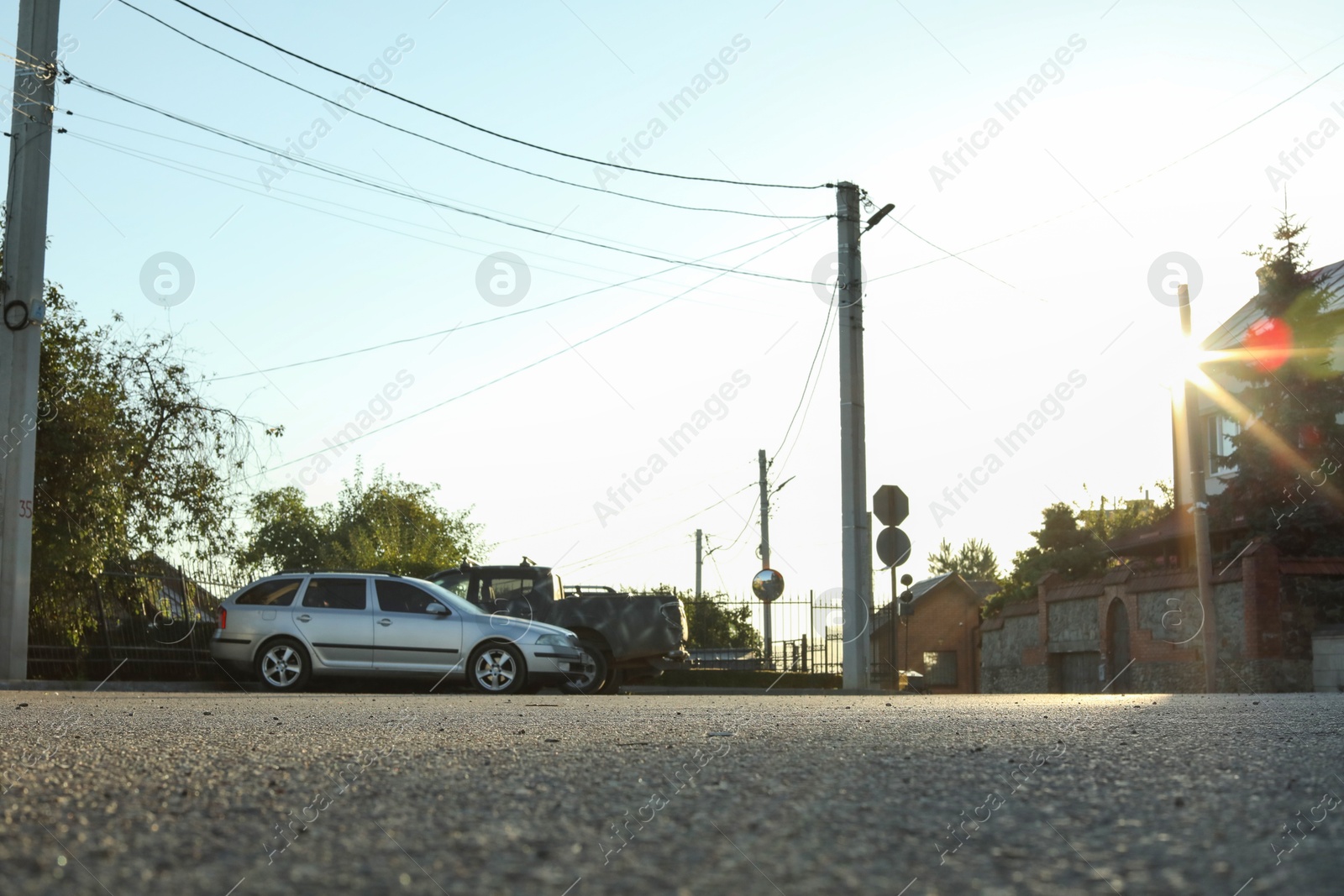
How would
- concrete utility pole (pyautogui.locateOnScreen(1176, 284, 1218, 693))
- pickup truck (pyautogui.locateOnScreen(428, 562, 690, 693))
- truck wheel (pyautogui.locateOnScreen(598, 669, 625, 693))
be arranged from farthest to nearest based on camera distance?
concrete utility pole (pyautogui.locateOnScreen(1176, 284, 1218, 693))
truck wheel (pyautogui.locateOnScreen(598, 669, 625, 693))
pickup truck (pyautogui.locateOnScreen(428, 562, 690, 693))

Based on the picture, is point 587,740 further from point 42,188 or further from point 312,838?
point 42,188

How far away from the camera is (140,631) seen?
1738 cm

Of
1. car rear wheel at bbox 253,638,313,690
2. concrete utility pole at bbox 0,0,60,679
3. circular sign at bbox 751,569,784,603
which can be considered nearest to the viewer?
concrete utility pole at bbox 0,0,60,679

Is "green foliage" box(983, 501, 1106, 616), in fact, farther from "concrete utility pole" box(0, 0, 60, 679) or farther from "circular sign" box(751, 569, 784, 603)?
"concrete utility pole" box(0, 0, 60, 679)

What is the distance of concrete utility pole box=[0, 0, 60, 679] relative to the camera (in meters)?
13.7

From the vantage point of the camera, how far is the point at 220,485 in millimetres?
20000

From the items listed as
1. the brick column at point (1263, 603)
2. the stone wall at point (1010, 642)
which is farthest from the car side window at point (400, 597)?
the stone wall at point (1010, 642)

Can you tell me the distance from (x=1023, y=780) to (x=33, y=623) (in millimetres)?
14742

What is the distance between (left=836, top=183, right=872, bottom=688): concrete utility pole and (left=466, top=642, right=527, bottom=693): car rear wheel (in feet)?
18.9

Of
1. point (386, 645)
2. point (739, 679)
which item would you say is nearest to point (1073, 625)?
point (739, 679)

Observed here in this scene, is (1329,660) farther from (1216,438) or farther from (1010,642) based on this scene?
(1216,438)

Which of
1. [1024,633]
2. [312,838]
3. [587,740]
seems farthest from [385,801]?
[1024,633]

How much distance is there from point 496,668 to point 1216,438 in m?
26.3

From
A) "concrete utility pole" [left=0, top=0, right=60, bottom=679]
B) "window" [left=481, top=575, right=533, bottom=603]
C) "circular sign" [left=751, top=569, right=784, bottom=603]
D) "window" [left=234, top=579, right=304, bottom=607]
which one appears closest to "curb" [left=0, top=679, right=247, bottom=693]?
"concrete utility pole" [left=0, top=0, right=60, bottom=679]
